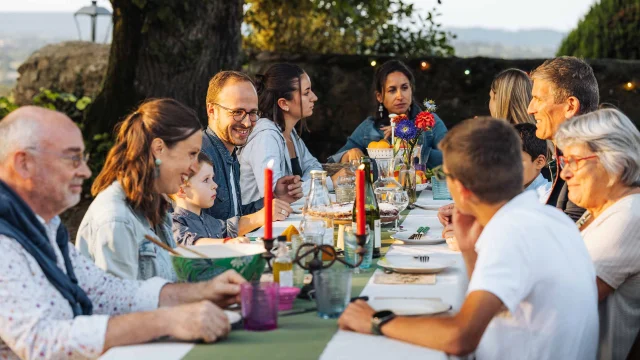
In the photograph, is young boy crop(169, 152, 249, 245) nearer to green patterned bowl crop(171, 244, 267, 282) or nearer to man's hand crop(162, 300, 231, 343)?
green patterned bowl crop(171, 244, 267, 282)

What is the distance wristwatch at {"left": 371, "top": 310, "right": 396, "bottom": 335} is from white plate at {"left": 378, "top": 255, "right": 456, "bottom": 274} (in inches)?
25.3

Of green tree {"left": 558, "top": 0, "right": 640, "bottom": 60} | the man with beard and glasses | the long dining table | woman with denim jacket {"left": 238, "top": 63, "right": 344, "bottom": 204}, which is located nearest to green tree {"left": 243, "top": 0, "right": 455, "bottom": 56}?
green tree {"left": 558, "top": 0, "right": 640, "bottom": 60}

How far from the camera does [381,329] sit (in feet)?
6.87

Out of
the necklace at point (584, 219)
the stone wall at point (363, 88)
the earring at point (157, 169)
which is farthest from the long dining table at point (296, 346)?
the stone wall at point (363, 88)

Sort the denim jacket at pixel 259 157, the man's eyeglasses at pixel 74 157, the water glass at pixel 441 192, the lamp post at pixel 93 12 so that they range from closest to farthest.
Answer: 1. the man's eyeglasses at pixel 74 157
2. the denim jacket at pixel 259 157
3. the water glass at pixel 441 192
4. the lamp post at pixel 93 12

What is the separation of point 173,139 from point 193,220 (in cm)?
84

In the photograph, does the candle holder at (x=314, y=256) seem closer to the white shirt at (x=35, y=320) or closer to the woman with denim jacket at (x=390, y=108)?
the white shirt at (x=35, y=320)

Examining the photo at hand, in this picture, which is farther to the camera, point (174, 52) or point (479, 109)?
point (479, 109)

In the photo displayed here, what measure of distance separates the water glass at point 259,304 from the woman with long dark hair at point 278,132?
7.65 ft

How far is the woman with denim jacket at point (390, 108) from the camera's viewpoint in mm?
→ 6383

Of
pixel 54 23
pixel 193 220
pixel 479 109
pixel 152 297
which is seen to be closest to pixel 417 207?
pixel 193 220

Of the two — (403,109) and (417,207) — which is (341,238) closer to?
(417,207)

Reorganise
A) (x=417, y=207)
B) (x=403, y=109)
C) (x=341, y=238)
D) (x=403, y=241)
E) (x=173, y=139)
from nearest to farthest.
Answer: (x=173, y=139), (x=341, y=238), (x=403, y=241), (x=417, y=207), (x=403, y=109)

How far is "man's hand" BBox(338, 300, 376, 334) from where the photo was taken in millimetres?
2123
